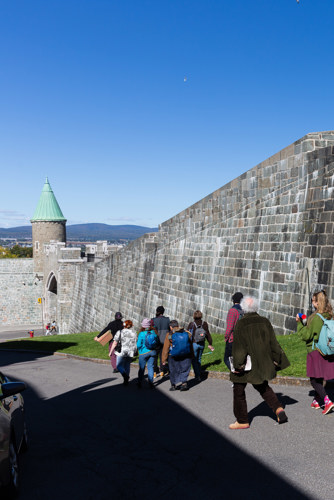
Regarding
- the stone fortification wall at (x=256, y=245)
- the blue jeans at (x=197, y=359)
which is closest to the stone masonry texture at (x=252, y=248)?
the stone fortification wall at (x=256, y=245)

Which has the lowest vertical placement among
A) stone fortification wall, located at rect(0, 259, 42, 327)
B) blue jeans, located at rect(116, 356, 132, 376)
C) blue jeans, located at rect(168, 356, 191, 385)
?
stone fortification wall, located at rect(0, 259, 42, 327)

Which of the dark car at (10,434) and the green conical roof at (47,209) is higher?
the green conical roof at (47,209)

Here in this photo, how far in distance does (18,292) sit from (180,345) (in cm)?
4792

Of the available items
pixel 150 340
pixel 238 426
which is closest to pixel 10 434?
pixel 238 426

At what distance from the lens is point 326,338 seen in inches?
235

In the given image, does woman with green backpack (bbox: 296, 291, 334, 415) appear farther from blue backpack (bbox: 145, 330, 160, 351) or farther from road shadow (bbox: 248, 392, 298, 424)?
blue backpack (bbox: 145, 330, 160, 351)

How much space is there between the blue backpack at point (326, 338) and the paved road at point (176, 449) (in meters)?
0.77

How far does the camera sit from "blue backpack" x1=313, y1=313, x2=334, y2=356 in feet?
19.4

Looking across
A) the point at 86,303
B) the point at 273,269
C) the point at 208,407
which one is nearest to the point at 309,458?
the point at 208,407

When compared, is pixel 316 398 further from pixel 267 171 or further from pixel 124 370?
pixel 267 171

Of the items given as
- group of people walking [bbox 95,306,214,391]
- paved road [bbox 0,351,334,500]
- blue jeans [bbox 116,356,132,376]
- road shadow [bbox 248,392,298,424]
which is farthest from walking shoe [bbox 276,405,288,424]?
blue jeans [bbox 116,356,132,376]

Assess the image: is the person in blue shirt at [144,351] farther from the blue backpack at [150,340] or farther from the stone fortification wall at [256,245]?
the stone fortification wall at [256,245]

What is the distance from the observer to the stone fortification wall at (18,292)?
176ft

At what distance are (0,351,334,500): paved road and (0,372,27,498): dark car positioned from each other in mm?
261
